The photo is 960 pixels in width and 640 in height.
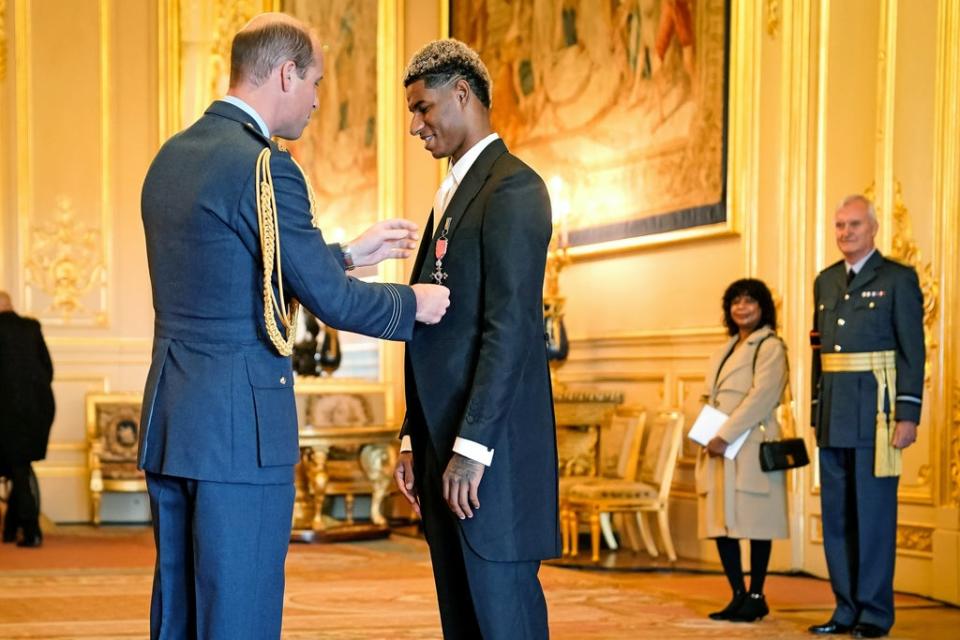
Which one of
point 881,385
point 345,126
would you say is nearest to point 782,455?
point 881,385

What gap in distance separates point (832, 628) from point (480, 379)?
3525 millimetres

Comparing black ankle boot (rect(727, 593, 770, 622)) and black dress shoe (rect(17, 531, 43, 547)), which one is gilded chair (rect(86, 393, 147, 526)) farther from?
black ankle boot (rect(727, 593, 770, 622))

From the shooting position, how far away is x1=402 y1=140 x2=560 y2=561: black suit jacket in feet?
9.31

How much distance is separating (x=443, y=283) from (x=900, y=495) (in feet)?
16.3

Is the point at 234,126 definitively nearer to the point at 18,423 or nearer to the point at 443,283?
the point at 443,283

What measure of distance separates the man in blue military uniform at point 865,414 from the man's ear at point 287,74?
146 inches

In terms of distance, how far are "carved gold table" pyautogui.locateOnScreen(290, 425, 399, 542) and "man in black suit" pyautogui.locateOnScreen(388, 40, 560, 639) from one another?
6586 millimetres

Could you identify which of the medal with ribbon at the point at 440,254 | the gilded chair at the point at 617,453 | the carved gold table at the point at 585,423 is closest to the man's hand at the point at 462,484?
the medal with ribbon at the point at 440,254

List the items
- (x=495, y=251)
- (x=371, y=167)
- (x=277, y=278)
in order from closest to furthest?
(x=277, y=278) < (x=495, y=251) < (x=371, y=167)

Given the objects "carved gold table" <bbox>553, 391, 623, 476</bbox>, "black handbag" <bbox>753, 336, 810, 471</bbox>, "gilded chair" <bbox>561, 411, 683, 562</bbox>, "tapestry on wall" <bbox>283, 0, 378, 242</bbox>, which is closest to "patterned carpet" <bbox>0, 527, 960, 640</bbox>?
"gilded chair" <bbox>561, 411, 683, 562</bbox>

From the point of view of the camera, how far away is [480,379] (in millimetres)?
2834

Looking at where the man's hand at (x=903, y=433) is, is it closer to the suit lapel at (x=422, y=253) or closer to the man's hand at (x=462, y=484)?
the suit lapel at (x=422, y=253)

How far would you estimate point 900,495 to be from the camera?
285 inches

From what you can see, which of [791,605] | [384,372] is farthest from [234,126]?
[384,372]
